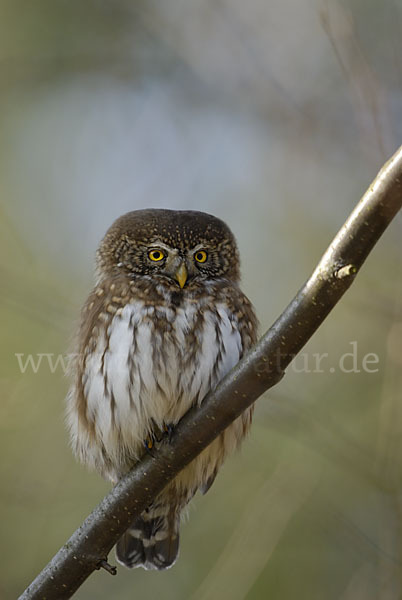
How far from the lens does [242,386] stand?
268cm

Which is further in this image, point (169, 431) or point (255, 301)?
point (255, 301)

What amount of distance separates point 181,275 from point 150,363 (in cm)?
53

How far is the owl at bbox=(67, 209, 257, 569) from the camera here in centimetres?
340

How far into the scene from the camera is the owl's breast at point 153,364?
336 cm

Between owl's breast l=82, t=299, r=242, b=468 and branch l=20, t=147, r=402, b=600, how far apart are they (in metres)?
0.23

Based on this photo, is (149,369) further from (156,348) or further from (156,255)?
(156,255)

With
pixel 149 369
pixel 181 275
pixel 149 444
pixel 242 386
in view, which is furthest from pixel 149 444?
pixel 181 275

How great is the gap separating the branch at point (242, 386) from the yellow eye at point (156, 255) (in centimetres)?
102

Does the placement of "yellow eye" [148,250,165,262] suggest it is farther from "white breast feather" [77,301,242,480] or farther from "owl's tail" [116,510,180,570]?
"owl's tail" [116,510,180,570]

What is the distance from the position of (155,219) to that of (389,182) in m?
1.96

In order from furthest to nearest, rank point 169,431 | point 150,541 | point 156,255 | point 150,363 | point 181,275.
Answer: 1. point 150,541
2. point 156,255
3. point 181,275
4. point 150,363
5. point 169,431

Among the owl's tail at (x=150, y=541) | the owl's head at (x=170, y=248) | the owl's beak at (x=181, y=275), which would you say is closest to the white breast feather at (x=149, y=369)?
the owl's beak at (x=181, y=275)

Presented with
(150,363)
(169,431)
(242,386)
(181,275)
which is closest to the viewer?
(242,386)

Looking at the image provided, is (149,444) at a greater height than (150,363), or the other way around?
(150,363)
